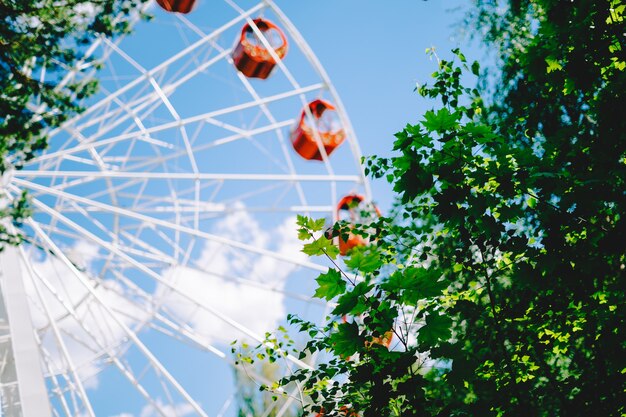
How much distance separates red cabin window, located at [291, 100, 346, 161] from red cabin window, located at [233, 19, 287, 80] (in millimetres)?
1469

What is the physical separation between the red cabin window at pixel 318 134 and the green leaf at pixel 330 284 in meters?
12.4

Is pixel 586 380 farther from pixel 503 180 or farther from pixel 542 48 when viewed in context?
pixel 542 48

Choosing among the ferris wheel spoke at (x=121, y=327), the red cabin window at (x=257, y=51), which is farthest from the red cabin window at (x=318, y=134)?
the ferris wheel spoke at (x=121, y=327)

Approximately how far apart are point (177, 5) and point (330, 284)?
13.4m

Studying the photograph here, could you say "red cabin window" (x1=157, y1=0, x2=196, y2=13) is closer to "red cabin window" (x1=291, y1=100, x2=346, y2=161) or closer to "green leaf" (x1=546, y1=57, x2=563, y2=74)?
"red cabin window" (x1=291, y1=100, x2=346, y2=161)

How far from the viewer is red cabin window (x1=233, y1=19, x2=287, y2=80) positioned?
1427 centimetres

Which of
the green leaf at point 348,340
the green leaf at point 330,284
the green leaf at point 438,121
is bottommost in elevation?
the green leaf at point 348,340

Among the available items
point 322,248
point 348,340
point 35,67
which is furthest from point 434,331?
point 35,67

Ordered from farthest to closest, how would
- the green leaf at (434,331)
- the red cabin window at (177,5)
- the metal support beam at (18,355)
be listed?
the red cabin window at (177,5), the metal support beam at (18,355), the green leaf at (434,331)

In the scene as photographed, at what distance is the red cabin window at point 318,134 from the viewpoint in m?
14.5

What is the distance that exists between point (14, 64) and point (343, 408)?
29.2ft

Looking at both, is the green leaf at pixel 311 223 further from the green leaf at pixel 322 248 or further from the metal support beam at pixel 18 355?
the metal support beam at pixel 18 355

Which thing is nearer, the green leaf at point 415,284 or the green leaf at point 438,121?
the green leaf at point 415,284

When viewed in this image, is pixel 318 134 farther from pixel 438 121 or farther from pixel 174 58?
pixel 438 121
